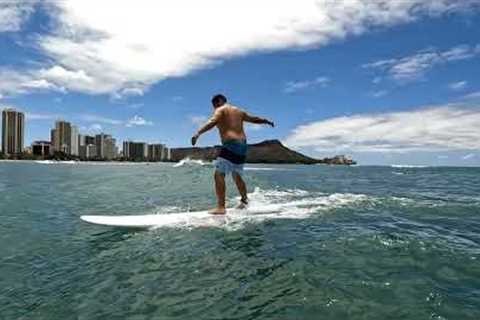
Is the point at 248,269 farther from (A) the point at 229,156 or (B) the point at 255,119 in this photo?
(B) the point at 255,119

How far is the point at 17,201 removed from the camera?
14836mm

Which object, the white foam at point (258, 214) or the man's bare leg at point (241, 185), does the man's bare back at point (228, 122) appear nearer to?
the man's bare leg at point (241, 185)

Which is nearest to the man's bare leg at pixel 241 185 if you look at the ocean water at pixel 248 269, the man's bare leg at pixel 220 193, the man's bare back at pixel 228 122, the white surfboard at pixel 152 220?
the man's bare leg at pixel 220 193

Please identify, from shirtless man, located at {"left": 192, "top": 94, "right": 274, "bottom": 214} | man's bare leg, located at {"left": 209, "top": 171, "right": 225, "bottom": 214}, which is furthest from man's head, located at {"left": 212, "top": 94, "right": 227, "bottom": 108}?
man's bare leg, located at {"left": 209, "top": 171, "right": 225, "bottom": 214}

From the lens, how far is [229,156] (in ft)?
34.5

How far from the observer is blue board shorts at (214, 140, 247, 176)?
10469 millimetres

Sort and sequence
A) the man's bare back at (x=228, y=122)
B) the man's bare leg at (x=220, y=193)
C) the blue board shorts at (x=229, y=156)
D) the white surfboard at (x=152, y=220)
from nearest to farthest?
1. the white surfboard at (x=152, y=220)
2. the man's bare leg at (x=220, y=193)
3. the man's bare back at (x=228, y=122)
4. the blue board shorts at (x=229, y=156)

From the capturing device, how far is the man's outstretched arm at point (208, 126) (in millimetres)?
10004

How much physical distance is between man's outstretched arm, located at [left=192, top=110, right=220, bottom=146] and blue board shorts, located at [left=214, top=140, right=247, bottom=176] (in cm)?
60

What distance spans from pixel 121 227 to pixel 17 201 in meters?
8.12

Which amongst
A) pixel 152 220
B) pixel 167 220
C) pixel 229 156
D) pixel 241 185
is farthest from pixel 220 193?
pixel 152 220

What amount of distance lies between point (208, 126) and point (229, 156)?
3.27 feet

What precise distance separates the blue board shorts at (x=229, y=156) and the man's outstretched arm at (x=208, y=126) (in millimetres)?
603

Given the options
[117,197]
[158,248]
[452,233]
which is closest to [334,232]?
[452,233]
